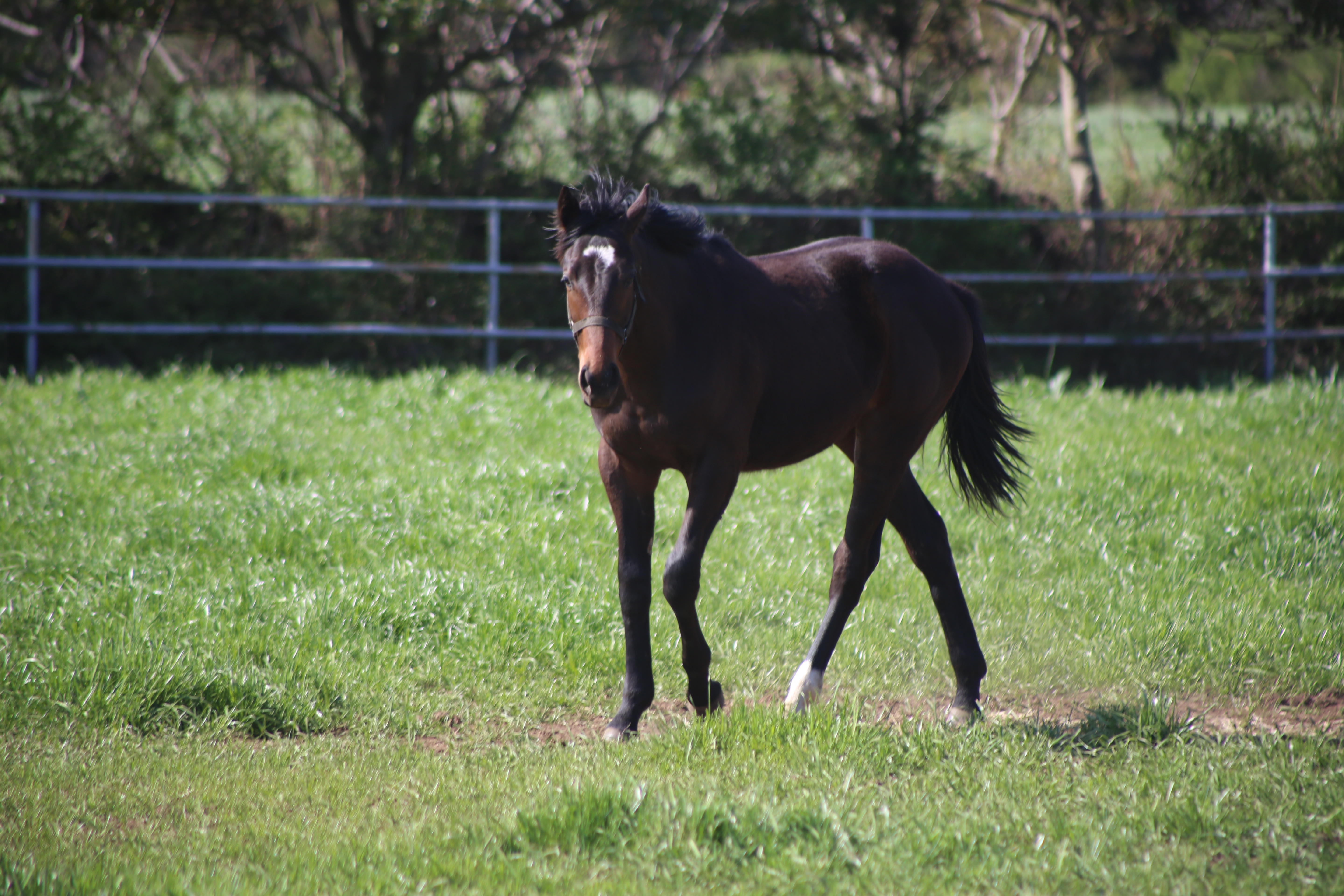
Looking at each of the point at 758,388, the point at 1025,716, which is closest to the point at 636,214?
the point at 758,388

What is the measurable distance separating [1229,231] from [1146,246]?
817 millimetres

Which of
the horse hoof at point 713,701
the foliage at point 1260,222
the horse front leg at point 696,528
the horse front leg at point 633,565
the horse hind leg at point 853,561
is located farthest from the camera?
A: the foliage at point 1260,222

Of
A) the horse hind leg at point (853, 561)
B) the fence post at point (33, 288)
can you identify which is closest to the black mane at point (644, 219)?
the horse hind leg at point (853, 561)

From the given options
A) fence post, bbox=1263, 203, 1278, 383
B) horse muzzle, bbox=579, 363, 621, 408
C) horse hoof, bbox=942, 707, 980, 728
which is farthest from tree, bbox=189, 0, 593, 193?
horse hoof, bbox=942, 707, 980, 728

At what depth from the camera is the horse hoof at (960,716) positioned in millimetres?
4023

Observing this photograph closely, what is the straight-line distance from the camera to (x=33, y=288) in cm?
990

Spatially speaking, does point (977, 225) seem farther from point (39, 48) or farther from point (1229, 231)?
point (39, 48)

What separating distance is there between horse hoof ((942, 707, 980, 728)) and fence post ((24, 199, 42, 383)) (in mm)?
8815

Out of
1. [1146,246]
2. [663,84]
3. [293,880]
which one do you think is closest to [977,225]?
[1146,246]

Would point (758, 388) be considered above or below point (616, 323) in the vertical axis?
below

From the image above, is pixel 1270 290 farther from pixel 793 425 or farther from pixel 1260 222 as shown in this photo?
pixel 793 425

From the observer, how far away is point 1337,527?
5.98 meters

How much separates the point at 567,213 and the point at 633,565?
1225 millimetres

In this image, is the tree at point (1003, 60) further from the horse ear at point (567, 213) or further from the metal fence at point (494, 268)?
the horse ear at point (567, 213)
